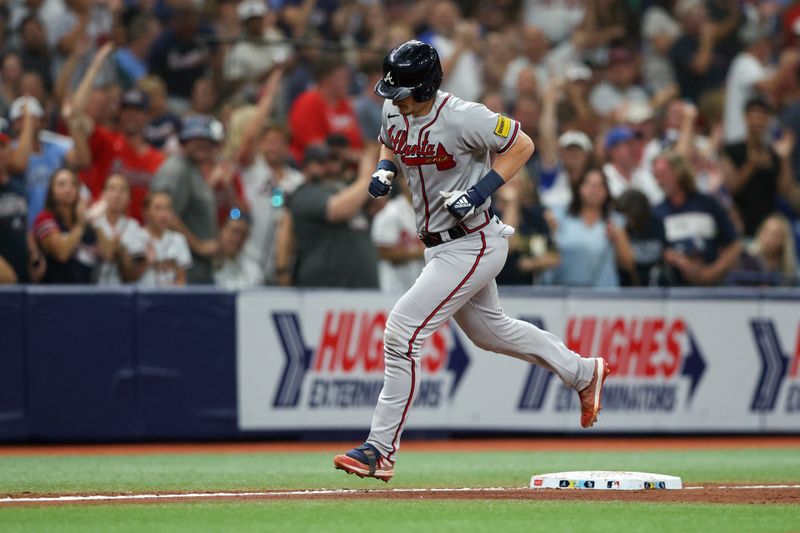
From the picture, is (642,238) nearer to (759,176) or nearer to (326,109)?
(759,176)

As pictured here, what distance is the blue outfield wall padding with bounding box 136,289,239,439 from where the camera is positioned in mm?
12547

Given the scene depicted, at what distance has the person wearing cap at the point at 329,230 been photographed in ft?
41.8

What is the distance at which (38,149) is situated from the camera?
44.3ft

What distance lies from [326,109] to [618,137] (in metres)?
3.37

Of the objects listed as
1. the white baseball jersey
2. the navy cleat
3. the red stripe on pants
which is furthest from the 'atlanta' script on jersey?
the navy cleat

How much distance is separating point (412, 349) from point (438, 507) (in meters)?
1.14

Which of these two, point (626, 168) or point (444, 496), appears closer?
point (444, 496)

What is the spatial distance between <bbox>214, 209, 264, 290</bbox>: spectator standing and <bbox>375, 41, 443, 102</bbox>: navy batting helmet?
581 cm

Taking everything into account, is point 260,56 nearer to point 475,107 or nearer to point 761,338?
point 761,338

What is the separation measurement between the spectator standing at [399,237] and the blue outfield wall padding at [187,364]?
5.87ft

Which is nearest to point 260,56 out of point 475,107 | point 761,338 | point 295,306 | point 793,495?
point 295,306

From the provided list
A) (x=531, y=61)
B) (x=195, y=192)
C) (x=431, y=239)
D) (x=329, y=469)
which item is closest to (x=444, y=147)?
(x=431, y=239)

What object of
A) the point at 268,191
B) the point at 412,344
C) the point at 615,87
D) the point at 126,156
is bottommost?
the point at 412,344

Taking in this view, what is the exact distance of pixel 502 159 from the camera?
8.08 meters
